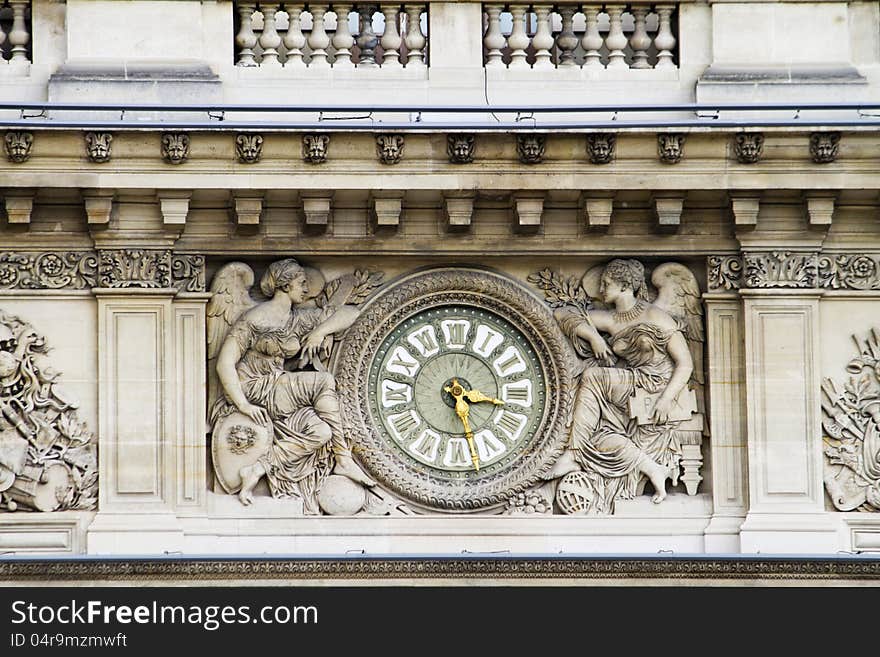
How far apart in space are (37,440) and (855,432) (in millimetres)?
5511

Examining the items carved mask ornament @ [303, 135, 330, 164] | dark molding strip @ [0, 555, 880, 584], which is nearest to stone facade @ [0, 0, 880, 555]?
carved mask ornament @ [303, 135, 330, 164]

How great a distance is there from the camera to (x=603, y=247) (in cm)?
1933

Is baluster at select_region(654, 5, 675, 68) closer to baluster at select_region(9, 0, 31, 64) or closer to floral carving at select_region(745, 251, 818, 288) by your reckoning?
floral carving at select_region(745, 251, 818, 288)

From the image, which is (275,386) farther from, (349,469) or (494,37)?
(494,37)

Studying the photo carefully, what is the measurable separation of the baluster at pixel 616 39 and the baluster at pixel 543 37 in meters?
0.41

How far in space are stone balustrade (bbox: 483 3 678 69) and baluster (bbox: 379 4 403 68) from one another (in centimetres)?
62

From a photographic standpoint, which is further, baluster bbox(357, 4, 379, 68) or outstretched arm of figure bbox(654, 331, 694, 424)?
baluster bbox(357, 4, 379, 68)

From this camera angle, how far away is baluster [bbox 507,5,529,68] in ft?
63.4

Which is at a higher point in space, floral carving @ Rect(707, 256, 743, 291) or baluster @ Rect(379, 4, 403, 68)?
baluster @ Rect(379, 4, 403, 68)

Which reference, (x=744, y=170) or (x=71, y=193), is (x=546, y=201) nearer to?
(x=744, y=170)

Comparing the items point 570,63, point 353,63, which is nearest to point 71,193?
point 353,63

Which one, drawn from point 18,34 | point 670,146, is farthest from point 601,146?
point 18,34

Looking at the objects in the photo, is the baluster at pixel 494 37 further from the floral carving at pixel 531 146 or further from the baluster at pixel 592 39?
the floral carving at pixel 531 146

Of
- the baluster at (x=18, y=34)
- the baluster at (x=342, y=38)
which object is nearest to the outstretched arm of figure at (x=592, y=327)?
the baluster at (x=342, y=38)
